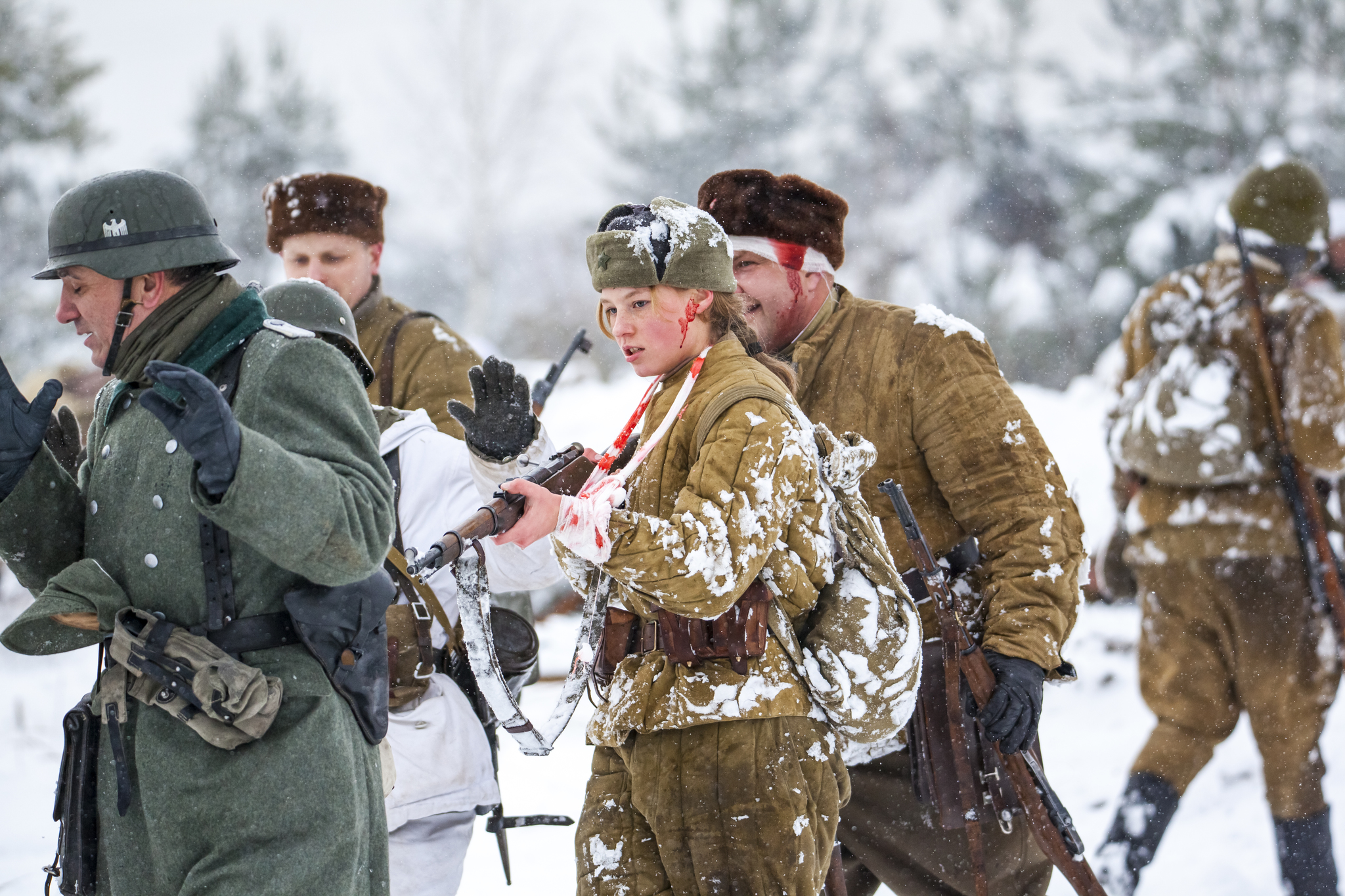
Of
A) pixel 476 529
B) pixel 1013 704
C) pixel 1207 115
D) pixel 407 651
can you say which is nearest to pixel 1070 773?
pixel 1013 704

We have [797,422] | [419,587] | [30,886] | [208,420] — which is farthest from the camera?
[30,886]

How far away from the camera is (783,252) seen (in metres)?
3.42

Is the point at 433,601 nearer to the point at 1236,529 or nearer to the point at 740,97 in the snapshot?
the point at 1236,529

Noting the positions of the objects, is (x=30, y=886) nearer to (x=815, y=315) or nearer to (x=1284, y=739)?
(x=815, y=315)

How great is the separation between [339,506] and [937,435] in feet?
5.54

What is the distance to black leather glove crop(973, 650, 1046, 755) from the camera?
307 cm

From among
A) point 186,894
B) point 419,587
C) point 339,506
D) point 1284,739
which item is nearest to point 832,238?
point 419,587

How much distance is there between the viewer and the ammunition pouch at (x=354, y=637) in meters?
2.17

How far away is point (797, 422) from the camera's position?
2504mm

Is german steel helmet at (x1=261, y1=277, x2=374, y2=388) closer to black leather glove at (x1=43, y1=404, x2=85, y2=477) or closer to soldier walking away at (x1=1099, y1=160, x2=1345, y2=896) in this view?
black leather glove at (x1=43, y1=404, x2=85, y2=477)

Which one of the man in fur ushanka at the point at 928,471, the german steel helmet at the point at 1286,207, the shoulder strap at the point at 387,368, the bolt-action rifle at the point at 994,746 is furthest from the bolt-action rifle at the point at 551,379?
the german steel helmet at the point at 1286,207

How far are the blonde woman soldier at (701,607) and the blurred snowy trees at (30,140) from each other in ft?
56.9

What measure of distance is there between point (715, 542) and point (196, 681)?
2.86 ft

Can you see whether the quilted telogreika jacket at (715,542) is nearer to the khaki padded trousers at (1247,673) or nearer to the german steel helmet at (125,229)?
the german steel helmet at (125,229)
